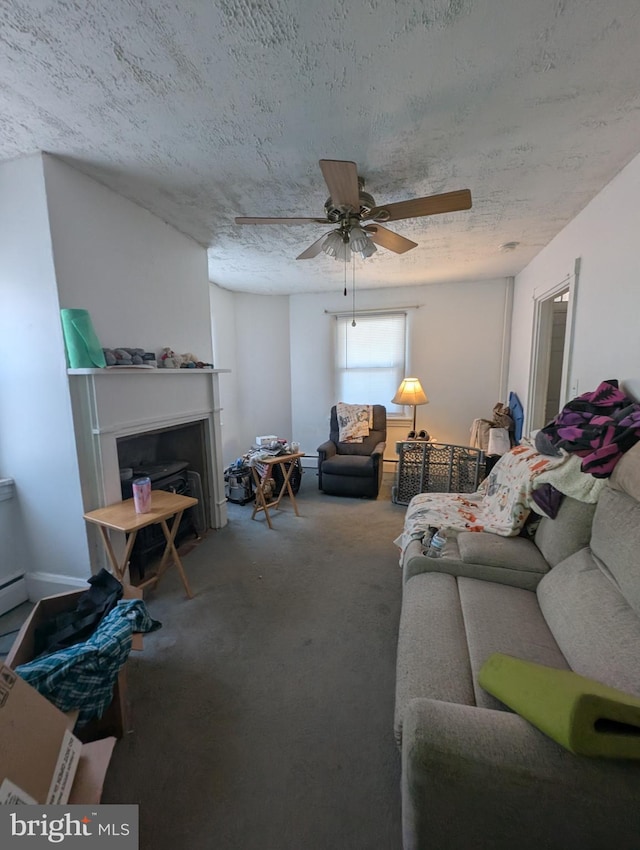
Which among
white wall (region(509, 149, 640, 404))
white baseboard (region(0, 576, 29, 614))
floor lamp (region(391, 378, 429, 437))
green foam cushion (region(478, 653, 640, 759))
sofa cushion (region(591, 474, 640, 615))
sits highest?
white wall (region(509, 149, 640, 404))

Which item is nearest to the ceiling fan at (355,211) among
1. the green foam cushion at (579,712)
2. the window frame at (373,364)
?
the green foam cushion at (579,712)

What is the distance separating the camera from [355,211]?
188 cm

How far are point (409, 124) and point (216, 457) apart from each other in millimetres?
2677

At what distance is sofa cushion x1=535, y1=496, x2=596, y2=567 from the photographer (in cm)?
152

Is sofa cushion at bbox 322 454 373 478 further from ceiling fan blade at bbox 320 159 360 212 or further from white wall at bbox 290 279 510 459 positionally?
ceiling fan blade at bbox 320 159 360 212

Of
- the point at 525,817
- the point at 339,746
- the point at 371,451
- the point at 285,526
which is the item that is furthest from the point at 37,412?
the point at 371,451

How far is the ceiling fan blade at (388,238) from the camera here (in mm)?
2018

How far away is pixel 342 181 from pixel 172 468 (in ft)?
7.47

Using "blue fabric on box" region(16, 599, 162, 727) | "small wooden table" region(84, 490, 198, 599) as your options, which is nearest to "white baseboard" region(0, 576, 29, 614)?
"small wooden table" region(84, 490, 198, 599)

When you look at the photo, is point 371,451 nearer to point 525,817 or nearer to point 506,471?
point 506,471

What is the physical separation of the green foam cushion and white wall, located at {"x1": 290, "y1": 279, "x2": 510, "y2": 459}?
4.03m

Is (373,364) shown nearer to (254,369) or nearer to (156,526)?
(254,369)

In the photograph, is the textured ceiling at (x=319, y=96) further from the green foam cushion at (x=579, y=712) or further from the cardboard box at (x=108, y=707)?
the cardboard box at (x=108, y=707)

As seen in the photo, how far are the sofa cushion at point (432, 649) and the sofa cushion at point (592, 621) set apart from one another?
35 centimetres
